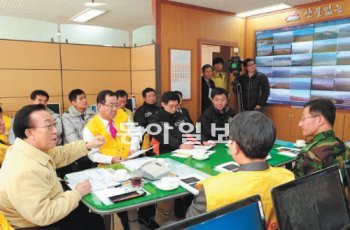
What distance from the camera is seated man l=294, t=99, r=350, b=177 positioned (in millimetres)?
1698

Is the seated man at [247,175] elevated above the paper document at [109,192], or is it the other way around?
the seated man at [247,175]

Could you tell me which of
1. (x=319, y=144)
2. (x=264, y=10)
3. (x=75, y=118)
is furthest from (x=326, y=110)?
(x=264, y=10)

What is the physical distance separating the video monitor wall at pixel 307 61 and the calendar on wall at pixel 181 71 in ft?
5.05

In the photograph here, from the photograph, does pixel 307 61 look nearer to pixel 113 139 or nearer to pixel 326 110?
pixel 326 110

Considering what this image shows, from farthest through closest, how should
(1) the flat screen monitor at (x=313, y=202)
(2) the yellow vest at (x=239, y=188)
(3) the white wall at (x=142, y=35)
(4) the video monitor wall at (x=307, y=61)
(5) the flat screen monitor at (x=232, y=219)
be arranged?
(3) the white wall at (x=142, y=35), (4) the video monitor wall at (x=307, y=61), (2) the yellow vest at (x=239, y=188), (1) the flat screen monitor at (x=313, y=202), (5) the flat screen monitor at (x=232, y=219)

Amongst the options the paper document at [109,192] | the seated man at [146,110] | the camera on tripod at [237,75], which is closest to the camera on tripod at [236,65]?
the camera on tripod at [237,75]

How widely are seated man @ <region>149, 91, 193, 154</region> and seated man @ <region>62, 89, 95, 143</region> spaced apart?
3.18 feet

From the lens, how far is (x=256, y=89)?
502 centimetres

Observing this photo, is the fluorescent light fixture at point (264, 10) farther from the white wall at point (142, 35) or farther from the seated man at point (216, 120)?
the seated man at point (216, 120)

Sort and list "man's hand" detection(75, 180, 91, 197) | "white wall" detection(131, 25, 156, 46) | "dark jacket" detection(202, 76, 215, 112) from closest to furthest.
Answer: "man's hand" detection(75, 180, 91, 197) < "dark jacket" detection(202, 76, 215, 112) < "white wall" detection(131, 25, 156, 46)

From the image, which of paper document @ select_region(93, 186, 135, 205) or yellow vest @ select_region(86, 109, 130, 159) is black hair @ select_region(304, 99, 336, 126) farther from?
yellow vest @ select_region(86, 109, 130, 159)

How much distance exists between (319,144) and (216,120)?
1584mm

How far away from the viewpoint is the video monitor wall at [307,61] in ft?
13.9

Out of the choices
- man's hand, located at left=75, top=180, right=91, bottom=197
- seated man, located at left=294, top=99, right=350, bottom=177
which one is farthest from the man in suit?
man's hand, located at left=75, top=180, right=91, bottom=197
